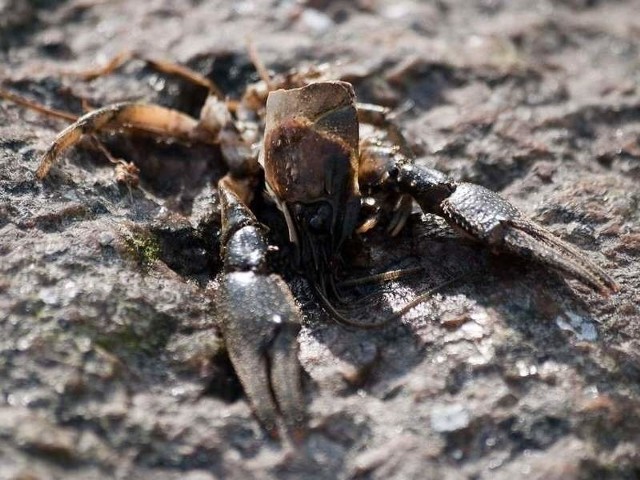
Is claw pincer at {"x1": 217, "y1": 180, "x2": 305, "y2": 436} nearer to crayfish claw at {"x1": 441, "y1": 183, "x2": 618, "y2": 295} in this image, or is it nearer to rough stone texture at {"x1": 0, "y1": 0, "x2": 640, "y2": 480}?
rough stone texture at {"x1": 0, "y1": 0, "x2": 640, "y2": 480}

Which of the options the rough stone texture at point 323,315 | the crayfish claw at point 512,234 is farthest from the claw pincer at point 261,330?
the crayfish claw at point 512,234

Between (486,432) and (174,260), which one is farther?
(174,260)

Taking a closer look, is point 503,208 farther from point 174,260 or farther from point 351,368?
Result: point 174,260

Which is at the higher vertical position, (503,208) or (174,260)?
(503,208)

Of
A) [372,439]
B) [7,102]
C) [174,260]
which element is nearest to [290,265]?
[174,260]

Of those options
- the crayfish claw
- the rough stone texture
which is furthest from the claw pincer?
the crayfish claw

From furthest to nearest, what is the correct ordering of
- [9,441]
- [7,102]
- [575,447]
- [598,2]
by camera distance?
[598,2] < [7,102] < [575,447] < [9,441]

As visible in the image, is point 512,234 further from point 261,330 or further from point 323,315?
point 261,330
